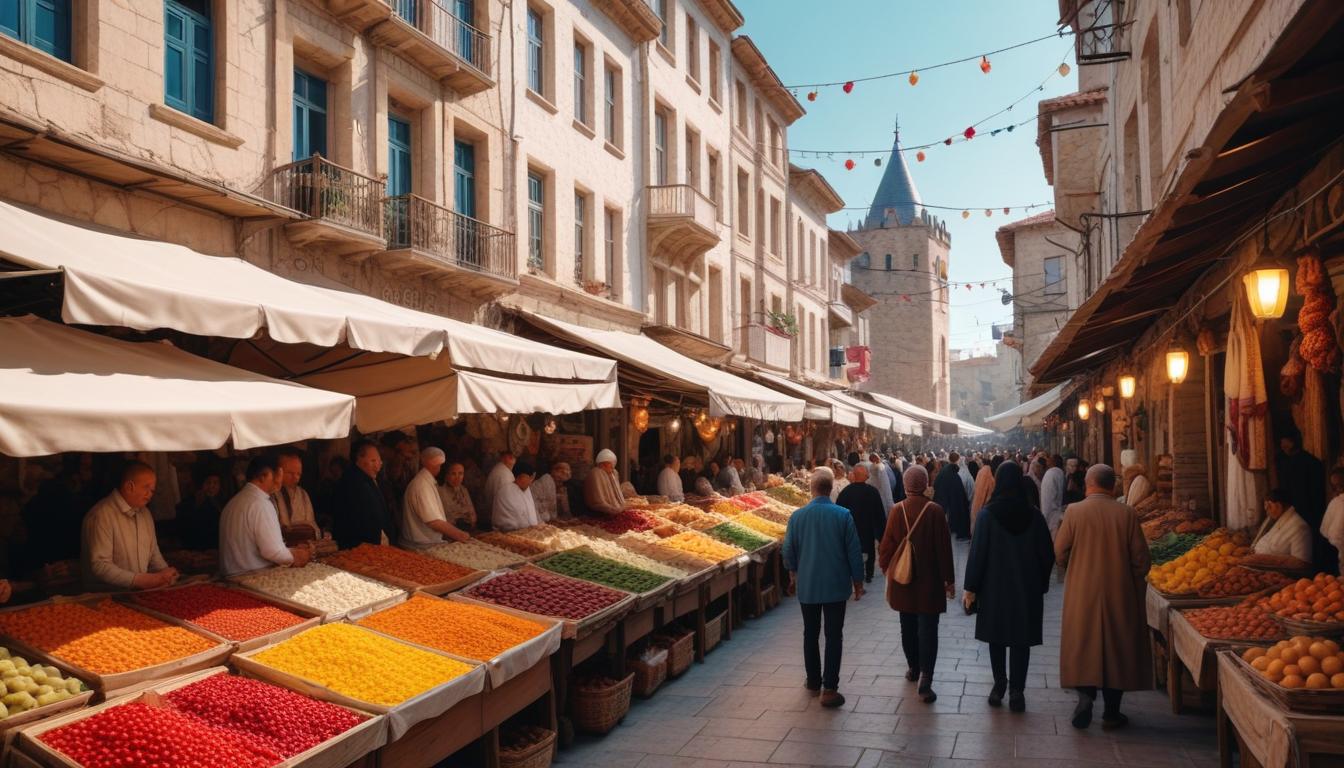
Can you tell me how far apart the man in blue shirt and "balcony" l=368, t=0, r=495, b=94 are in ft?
28.4

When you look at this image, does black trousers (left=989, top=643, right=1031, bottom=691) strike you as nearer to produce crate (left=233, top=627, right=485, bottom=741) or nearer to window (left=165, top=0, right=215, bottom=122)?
produce crate (left=233, top=627, right=485, bottom=741)

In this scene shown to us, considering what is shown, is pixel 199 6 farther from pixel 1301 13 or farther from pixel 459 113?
pixel 1301 13

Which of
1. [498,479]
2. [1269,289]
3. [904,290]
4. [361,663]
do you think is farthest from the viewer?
[904,290]

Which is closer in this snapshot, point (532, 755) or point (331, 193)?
point (532, 755)

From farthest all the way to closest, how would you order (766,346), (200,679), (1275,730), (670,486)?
(766,346) → (670,486) → (200,679) → (1275,730)

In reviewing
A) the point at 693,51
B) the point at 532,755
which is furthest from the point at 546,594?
the point at 693,51

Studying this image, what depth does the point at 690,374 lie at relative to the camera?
1430 centimetres

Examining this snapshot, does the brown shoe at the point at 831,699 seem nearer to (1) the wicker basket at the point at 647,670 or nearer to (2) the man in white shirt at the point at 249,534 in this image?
(1) the wicker basket at the point at 647,670

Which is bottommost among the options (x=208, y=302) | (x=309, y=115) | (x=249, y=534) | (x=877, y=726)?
(x=877, y=726)

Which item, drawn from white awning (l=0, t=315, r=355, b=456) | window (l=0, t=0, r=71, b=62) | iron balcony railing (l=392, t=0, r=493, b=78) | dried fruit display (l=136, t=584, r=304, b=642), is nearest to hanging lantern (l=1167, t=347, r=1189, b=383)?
white awning (l=0, t=315, r=355, b=456)

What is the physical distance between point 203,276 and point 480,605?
9.92 ft

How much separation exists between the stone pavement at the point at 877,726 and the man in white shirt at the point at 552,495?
10.4ft

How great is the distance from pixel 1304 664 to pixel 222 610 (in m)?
5.92

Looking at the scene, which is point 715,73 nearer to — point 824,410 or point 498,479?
point 824,410
